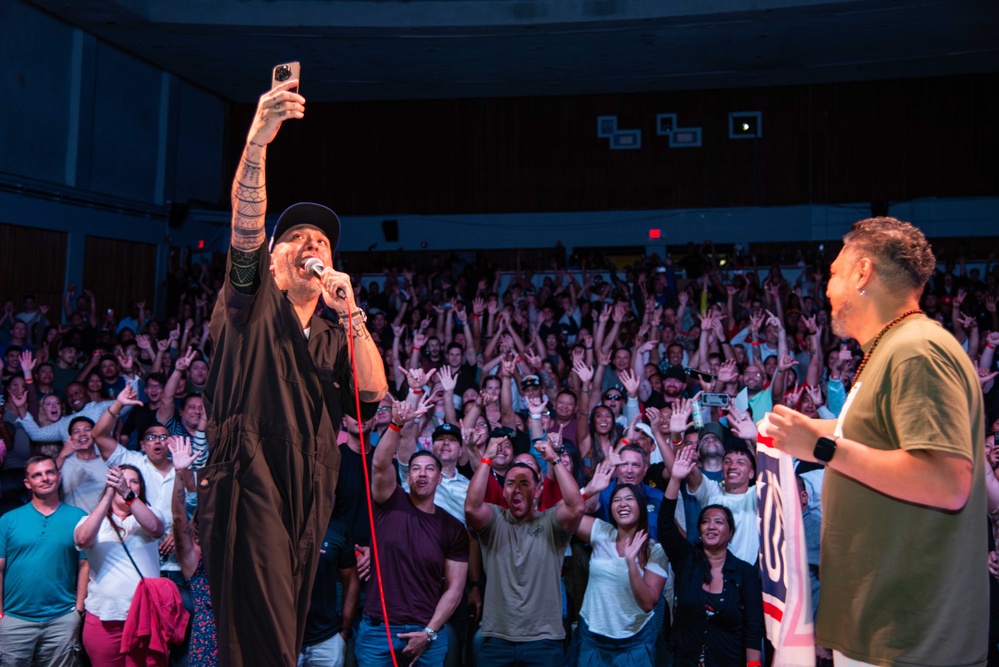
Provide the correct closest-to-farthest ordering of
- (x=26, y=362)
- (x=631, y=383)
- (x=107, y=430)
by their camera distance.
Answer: (x=107, y=430), (x=631, y=383), (x=26, y=362)

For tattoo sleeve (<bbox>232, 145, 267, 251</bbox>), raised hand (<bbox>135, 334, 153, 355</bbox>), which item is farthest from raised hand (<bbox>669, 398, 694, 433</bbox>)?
raised hand (<bbox>135, 334, 153, 355</bbox>)

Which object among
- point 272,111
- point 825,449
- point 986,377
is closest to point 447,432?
point 272,111

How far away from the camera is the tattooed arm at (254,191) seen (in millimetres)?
2191

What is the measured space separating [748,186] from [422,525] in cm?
1206

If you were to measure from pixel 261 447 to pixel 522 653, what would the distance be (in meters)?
2.78

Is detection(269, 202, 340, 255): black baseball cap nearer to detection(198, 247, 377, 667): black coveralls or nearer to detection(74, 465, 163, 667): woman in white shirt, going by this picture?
detection(198, 247, 377, 667): black coveralls

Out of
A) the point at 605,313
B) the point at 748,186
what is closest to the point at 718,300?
the point at 605,313

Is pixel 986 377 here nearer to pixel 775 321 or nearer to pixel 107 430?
pixel 775 321

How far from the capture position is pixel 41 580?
195 inches

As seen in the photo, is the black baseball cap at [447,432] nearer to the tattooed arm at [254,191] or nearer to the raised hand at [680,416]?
the raised hand at [680,416]

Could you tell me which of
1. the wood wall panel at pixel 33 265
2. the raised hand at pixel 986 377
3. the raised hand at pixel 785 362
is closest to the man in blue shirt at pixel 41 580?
the raised hand at pixel 785 362

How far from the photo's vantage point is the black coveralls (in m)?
2.22

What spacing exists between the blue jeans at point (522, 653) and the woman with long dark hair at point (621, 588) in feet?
0.49

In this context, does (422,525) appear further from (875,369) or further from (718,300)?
(718,300)
